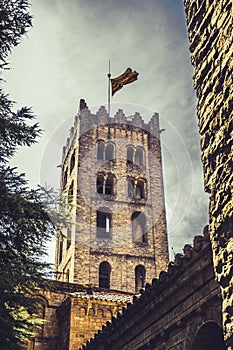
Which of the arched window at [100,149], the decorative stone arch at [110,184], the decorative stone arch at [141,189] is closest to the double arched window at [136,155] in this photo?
the decorative stone arch at [141,189]

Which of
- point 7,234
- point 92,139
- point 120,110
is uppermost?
point 120,110

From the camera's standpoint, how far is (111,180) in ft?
113

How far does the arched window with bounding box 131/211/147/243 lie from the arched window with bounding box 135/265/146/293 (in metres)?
2.11

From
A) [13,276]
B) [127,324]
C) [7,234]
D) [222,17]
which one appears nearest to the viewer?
[222,17]

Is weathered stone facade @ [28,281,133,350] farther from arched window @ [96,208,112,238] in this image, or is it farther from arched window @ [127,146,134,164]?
arched window @ [127,146,134,164]

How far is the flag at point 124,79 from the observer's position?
1352 inches

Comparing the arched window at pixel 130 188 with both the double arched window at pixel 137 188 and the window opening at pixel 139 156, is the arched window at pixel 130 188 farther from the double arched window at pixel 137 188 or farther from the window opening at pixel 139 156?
the window opening at pixel 139 156

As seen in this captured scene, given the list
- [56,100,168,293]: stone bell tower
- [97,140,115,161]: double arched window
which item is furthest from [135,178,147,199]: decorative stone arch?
[97,140,115,161]: double arched window

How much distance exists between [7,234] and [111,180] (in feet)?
87.4

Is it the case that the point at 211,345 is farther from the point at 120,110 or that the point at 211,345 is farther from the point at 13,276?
the point at 120,110

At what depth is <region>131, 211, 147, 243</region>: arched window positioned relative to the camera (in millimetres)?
33175

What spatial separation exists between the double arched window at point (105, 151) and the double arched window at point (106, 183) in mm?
1567

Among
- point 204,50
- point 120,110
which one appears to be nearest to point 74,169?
point 120,110

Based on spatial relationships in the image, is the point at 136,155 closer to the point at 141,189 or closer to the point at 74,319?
the point at 141,189
